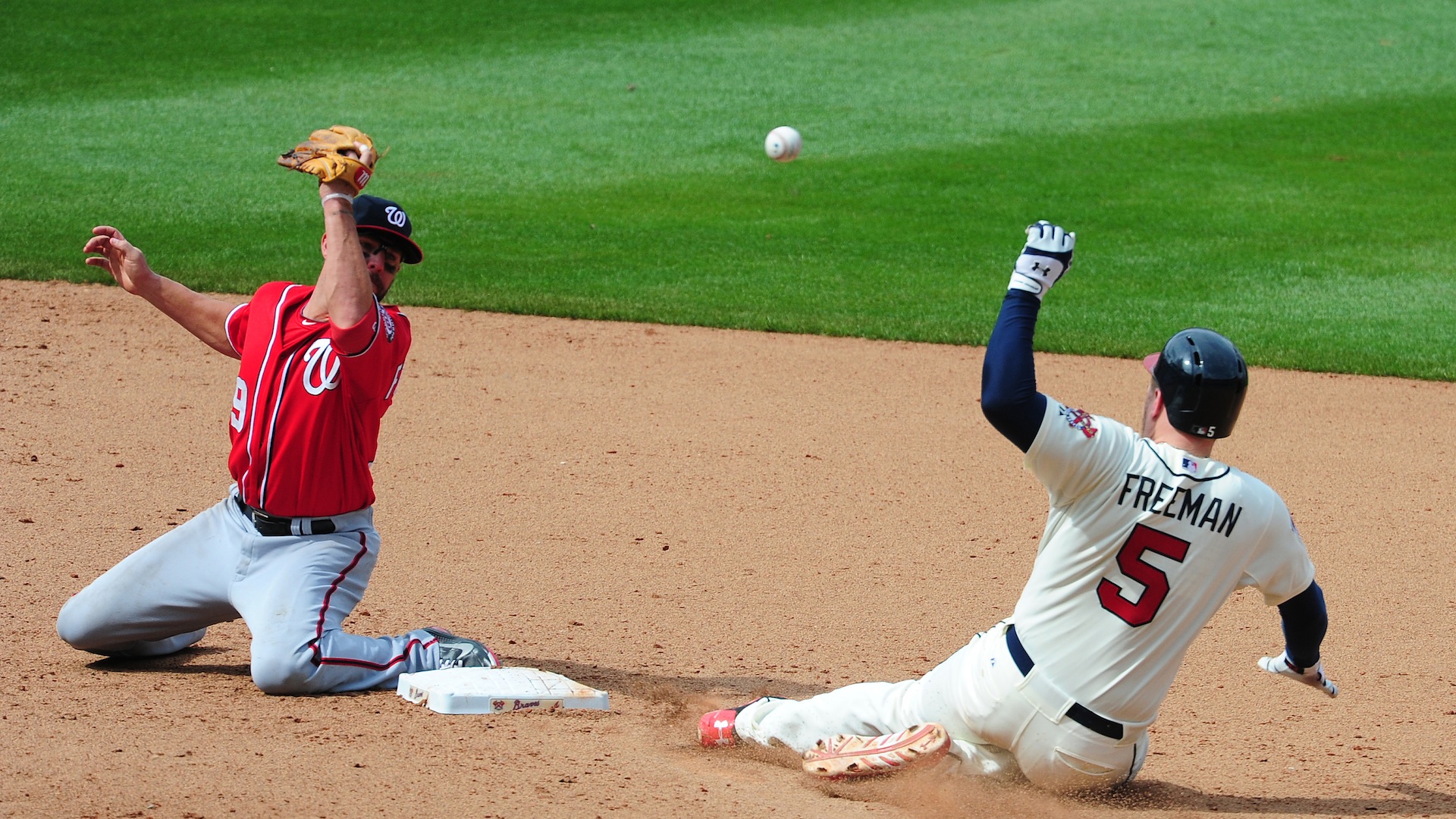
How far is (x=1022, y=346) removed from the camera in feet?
10.7

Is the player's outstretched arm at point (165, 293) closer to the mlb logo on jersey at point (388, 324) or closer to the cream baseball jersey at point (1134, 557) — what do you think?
the mlb logo on jersey at point (388, 324)

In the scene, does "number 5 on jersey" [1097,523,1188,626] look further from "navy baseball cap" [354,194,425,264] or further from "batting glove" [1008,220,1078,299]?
"navy baseball cap" [354,194,425,264]

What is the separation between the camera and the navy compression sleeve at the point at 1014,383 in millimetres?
3225

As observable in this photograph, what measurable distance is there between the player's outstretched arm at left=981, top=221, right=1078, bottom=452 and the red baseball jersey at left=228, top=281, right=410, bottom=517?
1.81m

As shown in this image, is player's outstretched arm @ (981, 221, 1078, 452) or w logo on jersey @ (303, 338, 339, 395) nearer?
player's outstretched arm @ (981, 221, 1078, 452)

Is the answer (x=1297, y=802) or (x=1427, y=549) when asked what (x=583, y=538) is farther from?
(x=1427, y=549)

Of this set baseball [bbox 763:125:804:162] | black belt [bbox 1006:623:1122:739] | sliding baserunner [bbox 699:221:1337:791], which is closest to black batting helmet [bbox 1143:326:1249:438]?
sliding baserunner [bbox 699:221:1337:791]

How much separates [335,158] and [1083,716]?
2502 mm

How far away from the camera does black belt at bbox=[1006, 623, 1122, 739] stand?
3.48 metres

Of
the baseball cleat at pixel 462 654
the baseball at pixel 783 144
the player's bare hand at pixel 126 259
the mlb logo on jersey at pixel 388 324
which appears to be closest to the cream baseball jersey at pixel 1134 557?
the baseball cleat at pixel 462 654

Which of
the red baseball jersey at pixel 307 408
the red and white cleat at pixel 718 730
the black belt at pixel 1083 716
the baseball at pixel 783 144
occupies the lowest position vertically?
the red and white cleat at pixel 718 730

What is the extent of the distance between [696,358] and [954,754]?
16.9ft

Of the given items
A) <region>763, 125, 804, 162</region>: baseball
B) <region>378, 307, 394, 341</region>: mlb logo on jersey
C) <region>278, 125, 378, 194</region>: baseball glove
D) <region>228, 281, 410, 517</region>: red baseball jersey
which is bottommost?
<region>228, 281, 410, 517</region>: red baseball jersey

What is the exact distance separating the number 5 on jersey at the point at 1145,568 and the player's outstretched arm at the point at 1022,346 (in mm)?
367
